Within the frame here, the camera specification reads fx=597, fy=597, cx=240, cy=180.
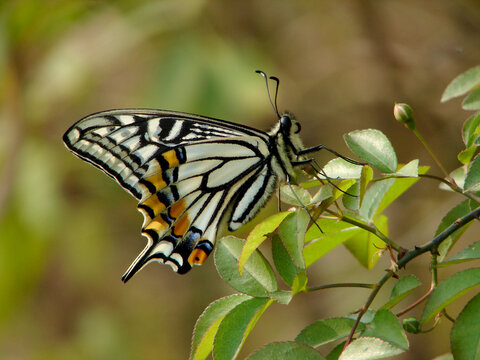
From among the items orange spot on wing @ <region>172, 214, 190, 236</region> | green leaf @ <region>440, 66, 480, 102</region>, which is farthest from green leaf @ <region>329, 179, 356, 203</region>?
orange spot on wing @ <region>172, 214, 190, 236</region>

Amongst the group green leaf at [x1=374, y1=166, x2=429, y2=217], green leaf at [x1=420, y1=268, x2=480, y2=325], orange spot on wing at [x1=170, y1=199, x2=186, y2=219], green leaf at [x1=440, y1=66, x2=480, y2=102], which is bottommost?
green leaf at [x1=420, y1=268, x2=480, y2=325]

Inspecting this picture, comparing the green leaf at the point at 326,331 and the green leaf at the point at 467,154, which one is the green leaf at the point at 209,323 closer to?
the green leaf at the point at 326,331

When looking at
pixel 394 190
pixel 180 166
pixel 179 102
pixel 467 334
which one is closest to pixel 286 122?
pixel 180 166

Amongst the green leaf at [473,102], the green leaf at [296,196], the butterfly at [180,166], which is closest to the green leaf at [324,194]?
the green leaf at [296,196]

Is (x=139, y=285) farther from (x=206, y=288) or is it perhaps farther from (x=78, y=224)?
(x=78, y=224)

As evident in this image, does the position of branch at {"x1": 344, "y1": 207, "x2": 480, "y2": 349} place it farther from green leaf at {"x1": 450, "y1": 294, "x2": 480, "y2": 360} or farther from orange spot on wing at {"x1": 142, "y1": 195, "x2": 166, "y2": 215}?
orange spot on wing at {"x1": 142, "y1": 195, "x2": 166, "y2": 215}

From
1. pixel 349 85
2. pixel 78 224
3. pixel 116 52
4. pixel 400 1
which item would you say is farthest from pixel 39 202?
pixel 400 1
